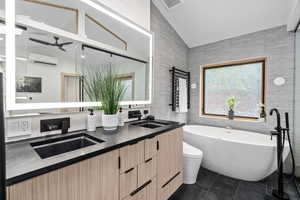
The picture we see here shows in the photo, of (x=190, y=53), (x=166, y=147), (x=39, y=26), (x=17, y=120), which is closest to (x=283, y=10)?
(x=190, y=53)

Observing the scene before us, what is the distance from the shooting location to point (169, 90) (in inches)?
105

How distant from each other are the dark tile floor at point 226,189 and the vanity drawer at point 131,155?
0.88 meters

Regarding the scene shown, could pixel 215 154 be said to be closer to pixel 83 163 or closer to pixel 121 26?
pixel 83 163

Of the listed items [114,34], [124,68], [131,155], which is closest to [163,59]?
[124,68]

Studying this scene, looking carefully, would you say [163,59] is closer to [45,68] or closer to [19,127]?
[45,68]

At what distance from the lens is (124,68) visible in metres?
1.83

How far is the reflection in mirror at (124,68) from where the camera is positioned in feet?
4.71

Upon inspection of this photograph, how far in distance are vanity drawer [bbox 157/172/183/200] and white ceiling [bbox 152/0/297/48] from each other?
99.9 inches

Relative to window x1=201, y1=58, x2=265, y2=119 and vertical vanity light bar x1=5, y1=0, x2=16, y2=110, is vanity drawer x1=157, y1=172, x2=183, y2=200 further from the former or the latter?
window x1=201, y1=58, x2=265, y2=119

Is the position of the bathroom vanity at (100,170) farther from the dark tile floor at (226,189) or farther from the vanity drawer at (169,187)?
the dark tile floor at (226,189)

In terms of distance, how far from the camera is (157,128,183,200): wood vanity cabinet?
4.57 ft

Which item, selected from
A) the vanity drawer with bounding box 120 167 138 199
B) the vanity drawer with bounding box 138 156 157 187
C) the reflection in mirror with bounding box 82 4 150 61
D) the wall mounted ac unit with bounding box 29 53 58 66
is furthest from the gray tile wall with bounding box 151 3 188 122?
the wall mounted ac unit with bounding box 29 53 58 66

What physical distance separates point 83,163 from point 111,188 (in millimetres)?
309

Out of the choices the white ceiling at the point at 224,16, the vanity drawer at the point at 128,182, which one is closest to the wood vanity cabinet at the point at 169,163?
the vanity drawer at the point at 128,182
